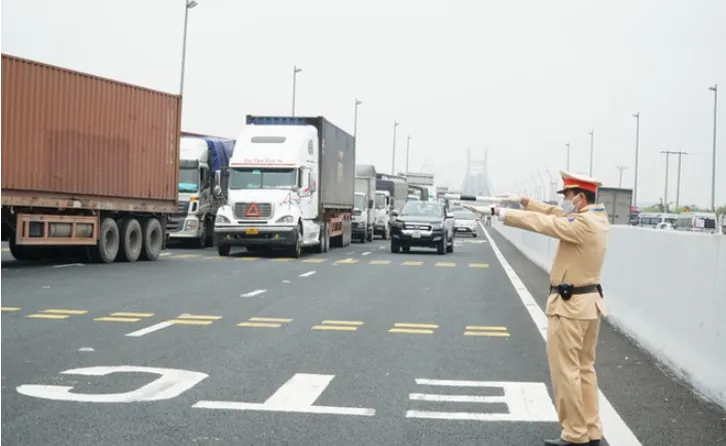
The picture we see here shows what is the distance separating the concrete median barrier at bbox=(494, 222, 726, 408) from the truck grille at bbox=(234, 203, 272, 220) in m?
16.1

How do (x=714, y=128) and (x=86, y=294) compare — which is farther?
(x=714, y=128)

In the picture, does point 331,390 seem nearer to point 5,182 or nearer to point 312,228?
point 5,182

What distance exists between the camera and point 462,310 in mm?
15094

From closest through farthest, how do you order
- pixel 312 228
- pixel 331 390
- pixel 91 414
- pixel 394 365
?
pixel 91 414 → pixel 331 390 → pixel 394 365 → pixel 312 228

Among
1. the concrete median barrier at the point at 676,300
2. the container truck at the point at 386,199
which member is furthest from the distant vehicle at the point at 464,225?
the concrete median barrier at the point at 676,300

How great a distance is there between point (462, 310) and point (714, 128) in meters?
59.5

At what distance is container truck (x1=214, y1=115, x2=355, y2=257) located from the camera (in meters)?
29.8

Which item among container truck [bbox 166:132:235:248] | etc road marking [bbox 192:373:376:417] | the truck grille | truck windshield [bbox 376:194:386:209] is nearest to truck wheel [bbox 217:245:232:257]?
the truck grille

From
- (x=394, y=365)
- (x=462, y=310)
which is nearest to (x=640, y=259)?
(x=462, y=310)

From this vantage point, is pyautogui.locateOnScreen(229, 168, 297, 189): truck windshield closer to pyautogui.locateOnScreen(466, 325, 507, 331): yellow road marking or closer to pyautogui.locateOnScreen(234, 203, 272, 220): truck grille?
pyautogui.locateOnScreen(234, 203, 272, 220): truck grille

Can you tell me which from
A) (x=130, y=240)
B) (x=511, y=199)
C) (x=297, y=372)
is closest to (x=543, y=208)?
(x=511, y=199)

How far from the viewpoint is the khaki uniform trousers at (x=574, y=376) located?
622 centimetres

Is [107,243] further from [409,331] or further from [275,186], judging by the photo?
[409,331]

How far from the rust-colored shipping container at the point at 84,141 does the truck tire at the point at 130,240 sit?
49cm
